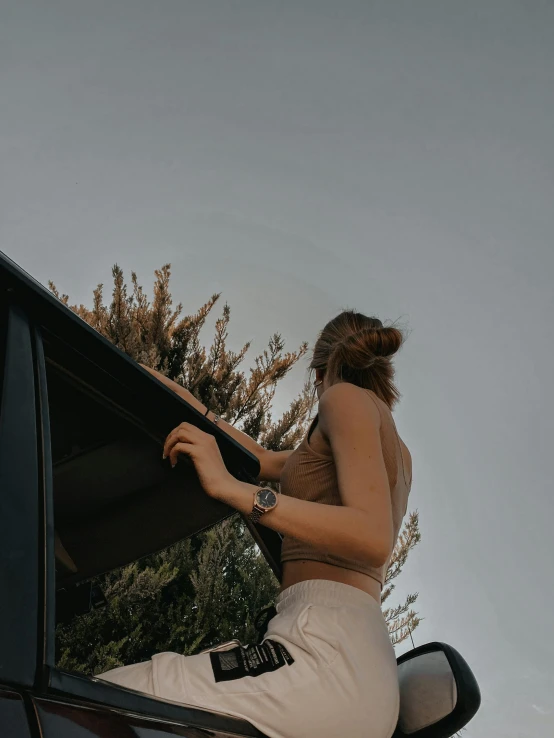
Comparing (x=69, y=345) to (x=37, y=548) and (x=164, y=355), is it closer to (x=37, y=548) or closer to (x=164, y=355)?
(x=37, y=548)

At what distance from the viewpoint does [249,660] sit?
1.37 m

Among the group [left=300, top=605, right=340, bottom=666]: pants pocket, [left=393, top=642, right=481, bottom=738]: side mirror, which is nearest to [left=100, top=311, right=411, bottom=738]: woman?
[left=300, top=605, right=340, bottom=666]: pants pocket

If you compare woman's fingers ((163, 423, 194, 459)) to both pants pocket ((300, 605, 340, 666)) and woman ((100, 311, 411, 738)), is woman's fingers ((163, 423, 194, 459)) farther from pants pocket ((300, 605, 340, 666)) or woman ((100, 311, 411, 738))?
pants pocket ((300, 605, 340, 666))

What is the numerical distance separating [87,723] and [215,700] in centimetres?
41

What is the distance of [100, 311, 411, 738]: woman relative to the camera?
1289mm

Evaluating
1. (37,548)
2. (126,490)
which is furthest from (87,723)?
(126,490)

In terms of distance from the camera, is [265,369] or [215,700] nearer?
[215,700]

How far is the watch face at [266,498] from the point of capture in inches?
Result: 60.6

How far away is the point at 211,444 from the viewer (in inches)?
61.2

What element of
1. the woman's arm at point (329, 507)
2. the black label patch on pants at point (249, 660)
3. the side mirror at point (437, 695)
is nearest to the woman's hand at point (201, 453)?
the woman's arm at point (329, 507)

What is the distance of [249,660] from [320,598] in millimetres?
272

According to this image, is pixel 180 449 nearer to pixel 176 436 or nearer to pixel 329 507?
pixel 176 436

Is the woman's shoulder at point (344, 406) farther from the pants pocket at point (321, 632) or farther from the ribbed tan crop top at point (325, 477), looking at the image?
the pants pocket at point (321, 632)

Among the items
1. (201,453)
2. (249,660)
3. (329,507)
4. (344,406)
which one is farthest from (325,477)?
(249,660)
